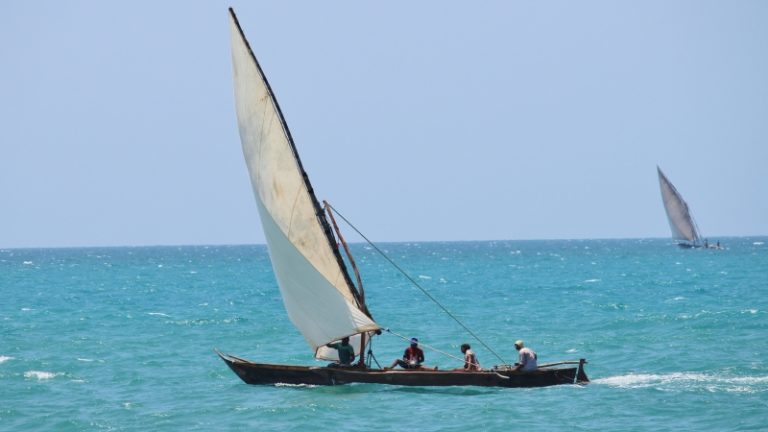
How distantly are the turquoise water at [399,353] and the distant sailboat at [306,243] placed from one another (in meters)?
0.46

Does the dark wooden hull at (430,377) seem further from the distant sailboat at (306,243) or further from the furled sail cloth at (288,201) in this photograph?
the furled sail cloth at (288,201)

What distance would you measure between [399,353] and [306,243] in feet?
40.5

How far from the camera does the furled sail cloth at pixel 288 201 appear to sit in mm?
31500

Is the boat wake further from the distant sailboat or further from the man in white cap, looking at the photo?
the man in white cap

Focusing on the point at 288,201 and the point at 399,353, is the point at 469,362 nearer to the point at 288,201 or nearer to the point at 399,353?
the point at 288,201

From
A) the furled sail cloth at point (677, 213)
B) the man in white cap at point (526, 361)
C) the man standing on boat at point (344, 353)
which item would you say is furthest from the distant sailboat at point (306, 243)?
the furled sail cloth at point (677, 213)

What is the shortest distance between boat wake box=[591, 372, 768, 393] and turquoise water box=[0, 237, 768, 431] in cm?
7

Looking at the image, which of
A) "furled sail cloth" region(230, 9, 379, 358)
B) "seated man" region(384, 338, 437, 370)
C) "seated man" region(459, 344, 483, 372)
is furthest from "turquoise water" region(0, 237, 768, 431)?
"furled sail cloth" region(230, 9, 379, 358)

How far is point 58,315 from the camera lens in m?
63.2

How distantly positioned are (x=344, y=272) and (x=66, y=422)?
814 cm

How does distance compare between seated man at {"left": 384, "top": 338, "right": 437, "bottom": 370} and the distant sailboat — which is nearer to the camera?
the distant sailboat

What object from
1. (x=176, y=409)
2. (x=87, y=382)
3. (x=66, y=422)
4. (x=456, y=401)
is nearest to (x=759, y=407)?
(x=456, y=401)

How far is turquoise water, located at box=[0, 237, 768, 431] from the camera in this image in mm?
28469

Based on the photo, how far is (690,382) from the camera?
1282 inches
